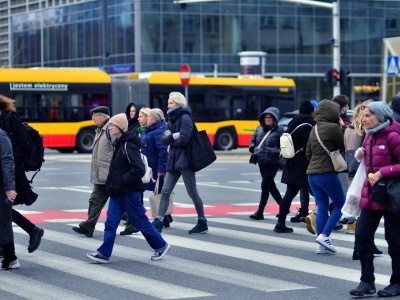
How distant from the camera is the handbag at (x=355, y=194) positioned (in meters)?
9.25

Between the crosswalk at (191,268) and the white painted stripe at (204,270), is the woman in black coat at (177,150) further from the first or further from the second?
the white painted stripe at (204,270)

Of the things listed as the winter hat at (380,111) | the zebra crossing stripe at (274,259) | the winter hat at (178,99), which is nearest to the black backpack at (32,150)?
the zebra crossing stripe at (274,259)

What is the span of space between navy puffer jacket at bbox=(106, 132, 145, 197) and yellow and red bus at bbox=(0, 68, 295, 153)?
87.7 feet

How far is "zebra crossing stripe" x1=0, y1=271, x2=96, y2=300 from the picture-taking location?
28.9 ft

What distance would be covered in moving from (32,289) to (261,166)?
6890 mm

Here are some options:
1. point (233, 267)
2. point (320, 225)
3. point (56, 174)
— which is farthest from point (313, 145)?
point (56, 174)

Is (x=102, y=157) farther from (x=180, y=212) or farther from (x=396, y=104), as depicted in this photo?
(x=396, y=104)

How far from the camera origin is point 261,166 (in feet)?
51.3

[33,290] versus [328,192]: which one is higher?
[328,192]

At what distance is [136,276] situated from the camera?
32.8ft

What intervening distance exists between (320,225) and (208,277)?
2448 millimetres

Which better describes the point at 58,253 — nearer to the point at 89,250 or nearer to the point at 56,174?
the point at 89,250

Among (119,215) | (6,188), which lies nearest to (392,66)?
(119,215)

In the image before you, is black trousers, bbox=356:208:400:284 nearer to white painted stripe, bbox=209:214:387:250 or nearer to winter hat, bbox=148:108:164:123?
white painted stripe, bbox=209:214:387:250
